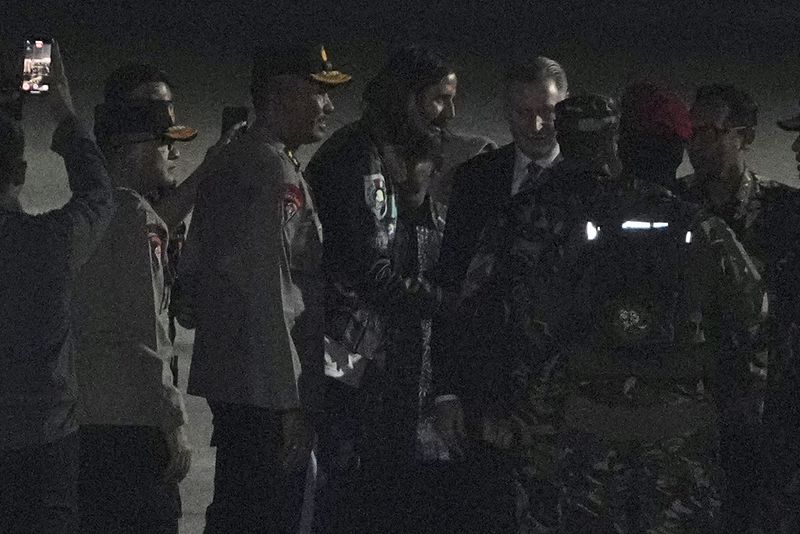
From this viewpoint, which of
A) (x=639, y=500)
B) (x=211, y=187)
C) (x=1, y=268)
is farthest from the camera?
(x=211, y=187)

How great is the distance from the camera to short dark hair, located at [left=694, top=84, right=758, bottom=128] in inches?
171

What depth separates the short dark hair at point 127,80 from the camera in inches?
163

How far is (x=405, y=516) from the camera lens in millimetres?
4059

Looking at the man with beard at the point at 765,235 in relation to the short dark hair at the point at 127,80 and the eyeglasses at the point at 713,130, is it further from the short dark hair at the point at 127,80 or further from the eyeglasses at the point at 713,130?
the short dark hair at the point at 127,80

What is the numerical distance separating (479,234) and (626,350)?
2.17ft

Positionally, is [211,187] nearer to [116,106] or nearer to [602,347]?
[116,106]

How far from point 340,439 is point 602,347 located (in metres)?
0.78

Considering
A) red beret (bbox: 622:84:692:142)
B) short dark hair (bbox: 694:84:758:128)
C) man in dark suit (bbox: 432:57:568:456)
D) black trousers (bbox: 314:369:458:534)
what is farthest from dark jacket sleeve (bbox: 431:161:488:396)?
short dark hair (bbox: 694:84:758:128)

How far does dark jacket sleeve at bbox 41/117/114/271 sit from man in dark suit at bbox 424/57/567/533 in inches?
33.9

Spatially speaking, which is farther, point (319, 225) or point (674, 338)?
point (319, 225)

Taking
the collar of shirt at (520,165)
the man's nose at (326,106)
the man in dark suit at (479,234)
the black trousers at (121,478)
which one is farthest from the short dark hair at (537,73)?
the black trousers at (121,478)

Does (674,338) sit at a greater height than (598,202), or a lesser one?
lesser

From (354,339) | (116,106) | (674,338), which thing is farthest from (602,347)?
(116,106)

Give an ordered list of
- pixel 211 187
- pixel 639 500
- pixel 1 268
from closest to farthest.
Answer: pixel 1 268 < pixel 639 500 < pixel 211 187
